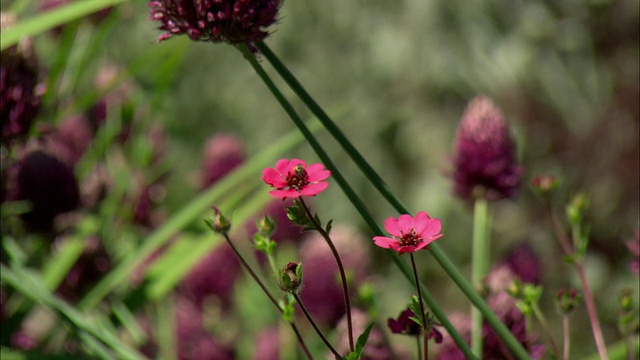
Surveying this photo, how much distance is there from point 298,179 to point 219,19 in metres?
0.12

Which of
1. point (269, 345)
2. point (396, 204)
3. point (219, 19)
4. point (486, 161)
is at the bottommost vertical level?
point (269, 345)

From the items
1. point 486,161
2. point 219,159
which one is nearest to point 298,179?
point 486,161

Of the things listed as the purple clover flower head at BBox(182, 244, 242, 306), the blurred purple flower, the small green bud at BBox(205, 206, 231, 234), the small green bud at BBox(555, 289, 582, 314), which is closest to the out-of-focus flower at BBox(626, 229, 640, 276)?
the small green bud at BBox(555, 289, 582, 314)

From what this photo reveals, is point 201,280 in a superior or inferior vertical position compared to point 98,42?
inferior

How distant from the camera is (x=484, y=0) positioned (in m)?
2.10

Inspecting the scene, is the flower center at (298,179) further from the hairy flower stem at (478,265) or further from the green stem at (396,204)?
the hairy flower stem at (478,265)

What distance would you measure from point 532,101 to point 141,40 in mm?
1297

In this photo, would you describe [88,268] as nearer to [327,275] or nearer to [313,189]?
[327,275]

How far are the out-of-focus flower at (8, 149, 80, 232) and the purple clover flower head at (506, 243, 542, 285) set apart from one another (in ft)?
1.50

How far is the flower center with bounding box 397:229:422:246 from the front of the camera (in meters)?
Answer: 0.44

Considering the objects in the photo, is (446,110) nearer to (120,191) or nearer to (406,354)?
(120,191)

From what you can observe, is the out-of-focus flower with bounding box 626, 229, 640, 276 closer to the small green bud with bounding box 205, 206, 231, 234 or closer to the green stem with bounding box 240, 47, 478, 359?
the green stem with bounding box 240, 47, 478, 359

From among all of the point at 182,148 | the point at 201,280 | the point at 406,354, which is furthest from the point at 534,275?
the point at 182,148

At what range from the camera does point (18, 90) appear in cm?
73
